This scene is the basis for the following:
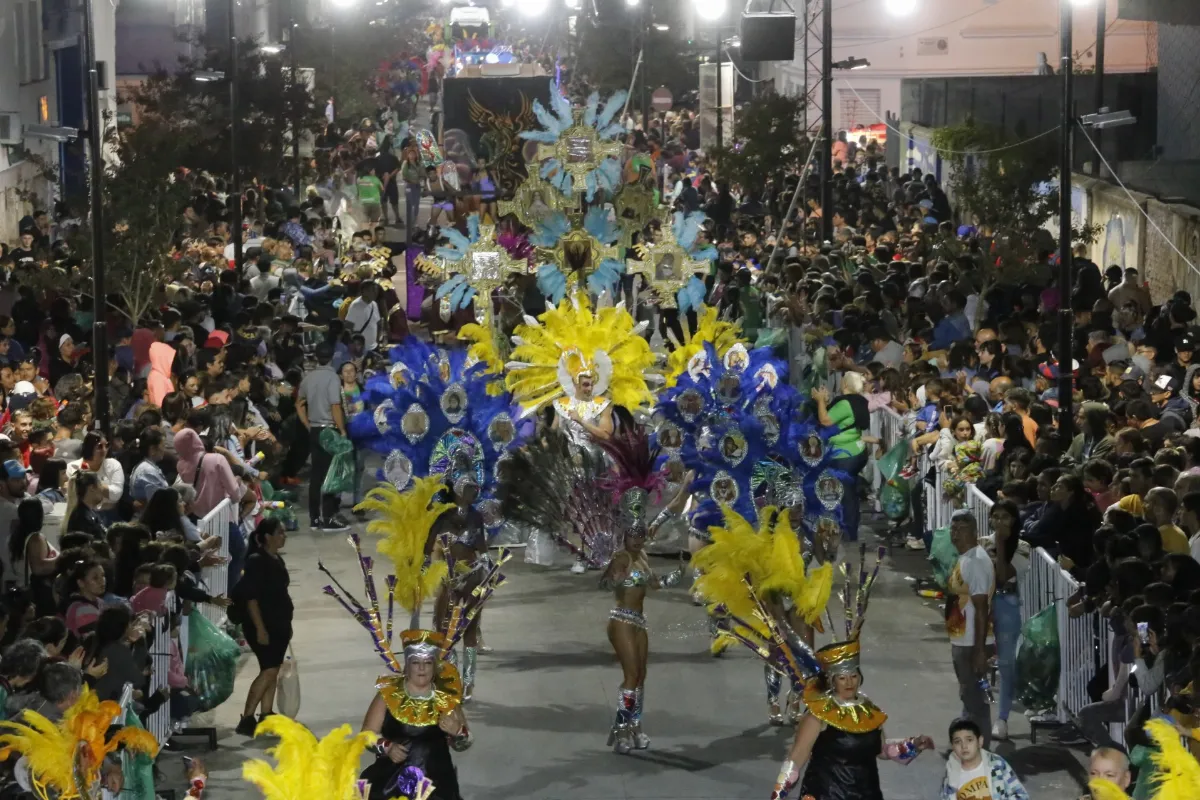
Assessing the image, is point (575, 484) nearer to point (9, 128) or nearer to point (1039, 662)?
point (1039, 662)

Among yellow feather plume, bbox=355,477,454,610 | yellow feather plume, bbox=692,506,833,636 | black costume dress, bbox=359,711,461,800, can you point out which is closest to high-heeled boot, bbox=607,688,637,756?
yellow feather plume, bbox=355,477,454,610

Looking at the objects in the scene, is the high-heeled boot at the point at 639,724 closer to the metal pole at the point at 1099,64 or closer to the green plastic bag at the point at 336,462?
the green plastic bag at the point at 336,462

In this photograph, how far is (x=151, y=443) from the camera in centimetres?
1402

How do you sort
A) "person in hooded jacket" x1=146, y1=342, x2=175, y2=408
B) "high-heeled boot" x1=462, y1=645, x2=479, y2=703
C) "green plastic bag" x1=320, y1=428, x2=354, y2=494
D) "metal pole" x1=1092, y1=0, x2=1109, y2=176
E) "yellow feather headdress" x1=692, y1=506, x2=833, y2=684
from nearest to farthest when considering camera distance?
"yellow feather headdress" x1=692, y1=506, x2=833, y2=684 < "high-heeled boot" x1=462, y1=645, x2=479, y2=703 < "person in hooded jacket" x1=146, y1=342, x2=175, y2=408 < "green plastic bag" x1=320, y1=428, x2=354, y2=494 < "metal pole" x1=1092, y1=0, x2=1109, y2=176

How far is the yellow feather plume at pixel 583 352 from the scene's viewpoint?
52.6 ft

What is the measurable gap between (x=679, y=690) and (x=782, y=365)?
320cm

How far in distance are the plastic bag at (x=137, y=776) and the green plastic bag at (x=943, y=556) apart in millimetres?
4795

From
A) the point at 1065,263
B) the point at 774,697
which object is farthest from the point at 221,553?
the point at 1065,263

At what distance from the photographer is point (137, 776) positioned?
9.78m

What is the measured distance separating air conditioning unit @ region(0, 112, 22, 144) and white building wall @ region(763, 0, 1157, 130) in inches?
855

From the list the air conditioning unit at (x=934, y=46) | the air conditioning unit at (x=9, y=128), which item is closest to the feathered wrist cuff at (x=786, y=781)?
the air conditioning unit at (x=9, y=128)

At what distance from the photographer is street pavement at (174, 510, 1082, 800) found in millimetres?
11836

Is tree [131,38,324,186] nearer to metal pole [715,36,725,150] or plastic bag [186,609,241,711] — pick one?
metal pole [715,36,725,150]

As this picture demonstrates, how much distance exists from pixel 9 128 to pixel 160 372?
513 inches
